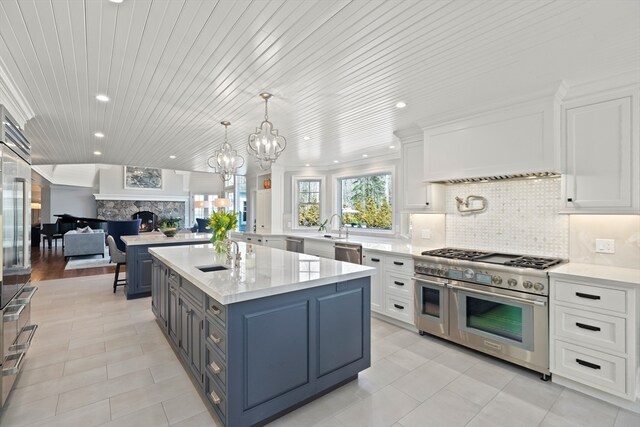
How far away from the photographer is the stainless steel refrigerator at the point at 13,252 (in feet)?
6.38

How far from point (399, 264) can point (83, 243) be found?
9145mm

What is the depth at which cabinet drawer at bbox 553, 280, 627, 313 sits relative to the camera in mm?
2113

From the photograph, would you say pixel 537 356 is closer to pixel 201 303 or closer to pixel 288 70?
pixel 201 303

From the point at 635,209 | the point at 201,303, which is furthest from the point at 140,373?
the point at 635,209

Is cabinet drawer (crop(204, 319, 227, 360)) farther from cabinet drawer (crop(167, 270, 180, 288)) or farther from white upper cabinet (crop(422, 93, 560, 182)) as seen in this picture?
white upper cabinet (crop(422, 93, 560, 182))

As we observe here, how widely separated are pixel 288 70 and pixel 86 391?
9.67 feet

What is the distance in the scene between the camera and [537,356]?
2.47 metres

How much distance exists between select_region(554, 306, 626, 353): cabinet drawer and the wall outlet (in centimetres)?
73

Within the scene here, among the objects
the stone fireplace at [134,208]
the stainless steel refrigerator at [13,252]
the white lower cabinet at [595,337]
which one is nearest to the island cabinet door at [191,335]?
the stainless steel refrigerator at [13,252]

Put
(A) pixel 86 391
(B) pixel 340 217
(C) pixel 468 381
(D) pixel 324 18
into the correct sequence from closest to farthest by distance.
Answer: (D) pixel 324 18 < (A) pixel 86 391 < (C) pixel 468 381 < (B) pixel 340 217

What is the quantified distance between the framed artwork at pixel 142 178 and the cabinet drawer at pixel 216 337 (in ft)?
44.4

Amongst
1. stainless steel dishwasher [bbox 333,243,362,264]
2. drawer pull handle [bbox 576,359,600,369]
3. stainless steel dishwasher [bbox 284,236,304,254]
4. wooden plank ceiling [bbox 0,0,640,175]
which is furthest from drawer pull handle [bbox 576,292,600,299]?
stainless steel dishwasher [bbox 284,236,304,254]

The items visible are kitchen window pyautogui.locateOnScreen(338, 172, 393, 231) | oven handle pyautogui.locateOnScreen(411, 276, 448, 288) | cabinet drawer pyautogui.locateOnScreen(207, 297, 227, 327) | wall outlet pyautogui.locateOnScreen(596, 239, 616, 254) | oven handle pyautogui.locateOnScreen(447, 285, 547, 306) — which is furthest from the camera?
kitchen window pyautogui.locateOnScreen(338, 172, 393, 231)

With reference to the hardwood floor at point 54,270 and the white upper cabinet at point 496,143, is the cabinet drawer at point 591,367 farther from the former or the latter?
the hardwood floor at point 54,270
